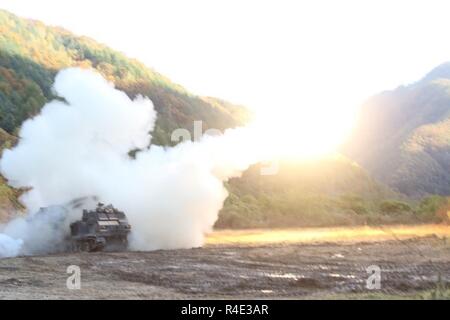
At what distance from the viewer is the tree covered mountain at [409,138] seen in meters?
85.4

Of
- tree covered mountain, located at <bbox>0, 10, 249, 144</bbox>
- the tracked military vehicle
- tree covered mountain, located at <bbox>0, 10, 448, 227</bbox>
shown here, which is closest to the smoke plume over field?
the tracked military vehicle

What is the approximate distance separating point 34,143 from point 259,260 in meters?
12.5

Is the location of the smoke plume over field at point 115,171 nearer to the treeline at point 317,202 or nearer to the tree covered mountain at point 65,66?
the treeline at point 317,202

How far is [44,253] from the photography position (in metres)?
26.7

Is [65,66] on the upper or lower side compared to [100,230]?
upper

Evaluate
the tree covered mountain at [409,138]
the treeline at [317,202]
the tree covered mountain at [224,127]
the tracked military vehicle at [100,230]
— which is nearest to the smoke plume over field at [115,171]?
the tracked military vehicle at [100,230]

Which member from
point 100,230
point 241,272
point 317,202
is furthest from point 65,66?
point 241,272

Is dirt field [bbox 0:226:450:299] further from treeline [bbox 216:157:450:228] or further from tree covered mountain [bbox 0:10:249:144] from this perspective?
tree covered mountain [bbox 0:10:249:144]

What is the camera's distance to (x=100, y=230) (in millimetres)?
25672

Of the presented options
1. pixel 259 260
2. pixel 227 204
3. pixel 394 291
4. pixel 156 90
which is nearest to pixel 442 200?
pixel 227 204

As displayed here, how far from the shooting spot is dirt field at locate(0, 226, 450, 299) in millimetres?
15172

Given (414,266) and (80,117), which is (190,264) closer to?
(414,266)

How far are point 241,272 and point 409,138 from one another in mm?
81248

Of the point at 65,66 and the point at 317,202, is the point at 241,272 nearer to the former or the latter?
the point at 317,202
